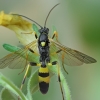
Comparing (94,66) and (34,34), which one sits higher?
(94,66)

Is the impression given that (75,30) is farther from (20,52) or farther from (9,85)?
(9,85)

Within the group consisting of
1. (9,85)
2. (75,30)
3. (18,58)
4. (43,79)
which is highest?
(75,30)

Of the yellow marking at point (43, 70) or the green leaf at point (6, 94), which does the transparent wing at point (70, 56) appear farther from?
the green leaf at point (6, 94)

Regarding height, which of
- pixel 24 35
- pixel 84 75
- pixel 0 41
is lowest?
pixel 24 35

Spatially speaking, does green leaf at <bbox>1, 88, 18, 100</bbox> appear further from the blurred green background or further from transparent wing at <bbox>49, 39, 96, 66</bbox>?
the blurred green background

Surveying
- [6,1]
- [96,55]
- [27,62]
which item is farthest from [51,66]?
[6,1]

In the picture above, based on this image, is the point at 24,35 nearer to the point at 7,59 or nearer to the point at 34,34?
the point at 34,34

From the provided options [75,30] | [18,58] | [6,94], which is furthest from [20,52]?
[75,30]
